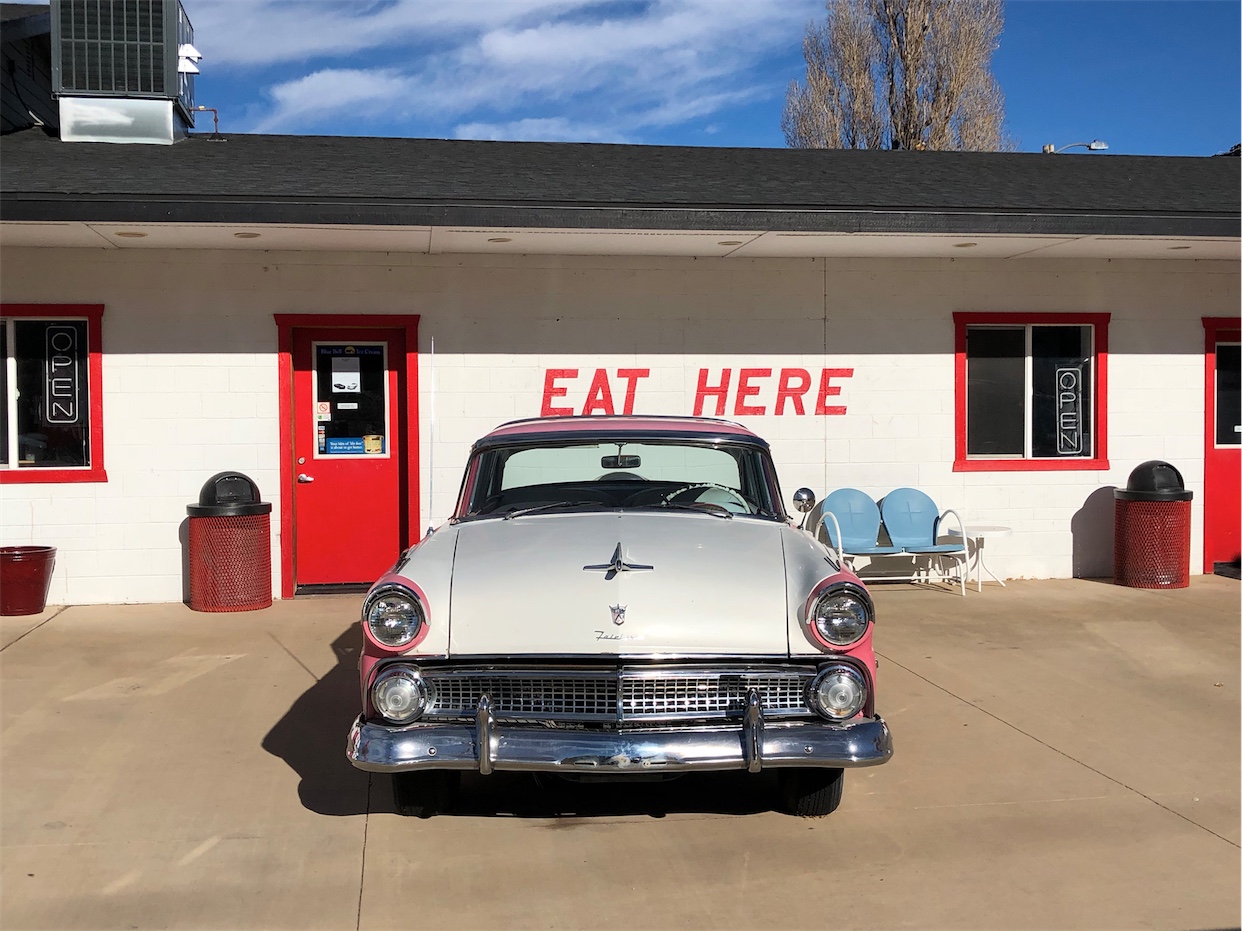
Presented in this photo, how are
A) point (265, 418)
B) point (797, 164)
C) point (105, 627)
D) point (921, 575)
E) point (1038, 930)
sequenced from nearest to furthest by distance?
1. point (1038, 930)
2. point (105, 627)
3. point (265, 418)
4. point (921, 575)
5. point (797, 164)

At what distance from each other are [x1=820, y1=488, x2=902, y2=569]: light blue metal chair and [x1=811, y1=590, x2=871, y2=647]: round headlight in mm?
5453

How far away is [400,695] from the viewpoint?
13.1 feet

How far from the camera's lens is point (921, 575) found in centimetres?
1027

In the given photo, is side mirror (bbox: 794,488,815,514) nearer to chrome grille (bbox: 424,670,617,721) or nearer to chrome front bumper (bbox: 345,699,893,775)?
chrome front bumper (bbox: 345,699,893,775)

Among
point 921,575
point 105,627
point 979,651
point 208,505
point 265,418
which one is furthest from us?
point 921,575

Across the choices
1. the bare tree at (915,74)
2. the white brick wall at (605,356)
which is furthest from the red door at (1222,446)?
the bare tree at (915,74)

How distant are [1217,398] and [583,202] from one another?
6512mm

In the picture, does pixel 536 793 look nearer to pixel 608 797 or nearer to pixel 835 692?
pixel 608 797

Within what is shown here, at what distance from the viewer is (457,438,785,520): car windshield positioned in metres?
5.36

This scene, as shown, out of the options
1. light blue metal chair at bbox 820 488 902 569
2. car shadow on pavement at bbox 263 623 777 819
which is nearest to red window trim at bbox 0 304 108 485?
car shadow on pavement at bbox 263 623 777 819

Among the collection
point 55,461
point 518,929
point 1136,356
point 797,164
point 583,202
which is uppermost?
point 797,164

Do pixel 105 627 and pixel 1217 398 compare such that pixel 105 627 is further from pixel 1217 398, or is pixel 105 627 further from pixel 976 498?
pixel 1217 398

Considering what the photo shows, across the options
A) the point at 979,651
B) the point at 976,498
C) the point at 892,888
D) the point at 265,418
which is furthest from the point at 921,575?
the point at 892,888

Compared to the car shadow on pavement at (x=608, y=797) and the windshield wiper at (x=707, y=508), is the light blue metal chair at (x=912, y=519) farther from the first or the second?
the car shadow on pavement at (x=608, y=797)
